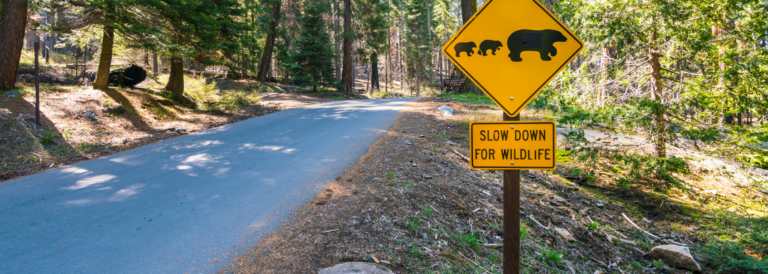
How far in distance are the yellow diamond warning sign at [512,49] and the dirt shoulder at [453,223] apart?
174 cm

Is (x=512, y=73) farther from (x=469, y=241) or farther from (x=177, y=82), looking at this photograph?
(x=177, y=82)

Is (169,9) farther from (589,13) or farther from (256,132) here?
(589,13)

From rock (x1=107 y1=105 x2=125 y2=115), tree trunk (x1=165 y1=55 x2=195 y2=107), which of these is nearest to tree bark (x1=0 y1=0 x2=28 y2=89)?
rock (x1=107 y1=105 x2=125 y2=115)

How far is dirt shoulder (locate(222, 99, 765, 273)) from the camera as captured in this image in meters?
3.28

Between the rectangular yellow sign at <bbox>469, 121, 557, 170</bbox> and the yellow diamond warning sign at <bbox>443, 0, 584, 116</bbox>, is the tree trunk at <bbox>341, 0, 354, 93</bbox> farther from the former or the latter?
the rectangular yellow sign at <bbox>469, 121, 557, 170</bbox>

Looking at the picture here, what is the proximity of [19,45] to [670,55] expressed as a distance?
15600 millimetres

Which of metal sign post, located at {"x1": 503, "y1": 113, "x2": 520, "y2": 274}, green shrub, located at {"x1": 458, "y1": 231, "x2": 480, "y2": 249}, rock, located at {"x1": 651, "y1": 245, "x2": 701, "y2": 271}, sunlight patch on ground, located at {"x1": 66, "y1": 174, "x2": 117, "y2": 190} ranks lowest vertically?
rock, located at {"x1": 651, "y1": 245, "x2": 701, "y2": 271}

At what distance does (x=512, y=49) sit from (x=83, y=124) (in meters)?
10.5

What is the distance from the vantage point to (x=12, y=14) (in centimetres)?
941

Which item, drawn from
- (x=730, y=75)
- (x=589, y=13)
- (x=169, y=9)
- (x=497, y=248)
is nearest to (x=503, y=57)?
(x=497, y=248)

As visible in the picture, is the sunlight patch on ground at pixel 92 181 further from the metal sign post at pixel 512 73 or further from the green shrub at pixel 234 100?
the green shrub at pixel 234 100

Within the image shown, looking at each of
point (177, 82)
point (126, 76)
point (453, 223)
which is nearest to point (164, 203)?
point (453, 223)

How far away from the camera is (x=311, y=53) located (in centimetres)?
2244

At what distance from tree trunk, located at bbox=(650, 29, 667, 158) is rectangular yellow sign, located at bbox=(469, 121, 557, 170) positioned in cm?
568
